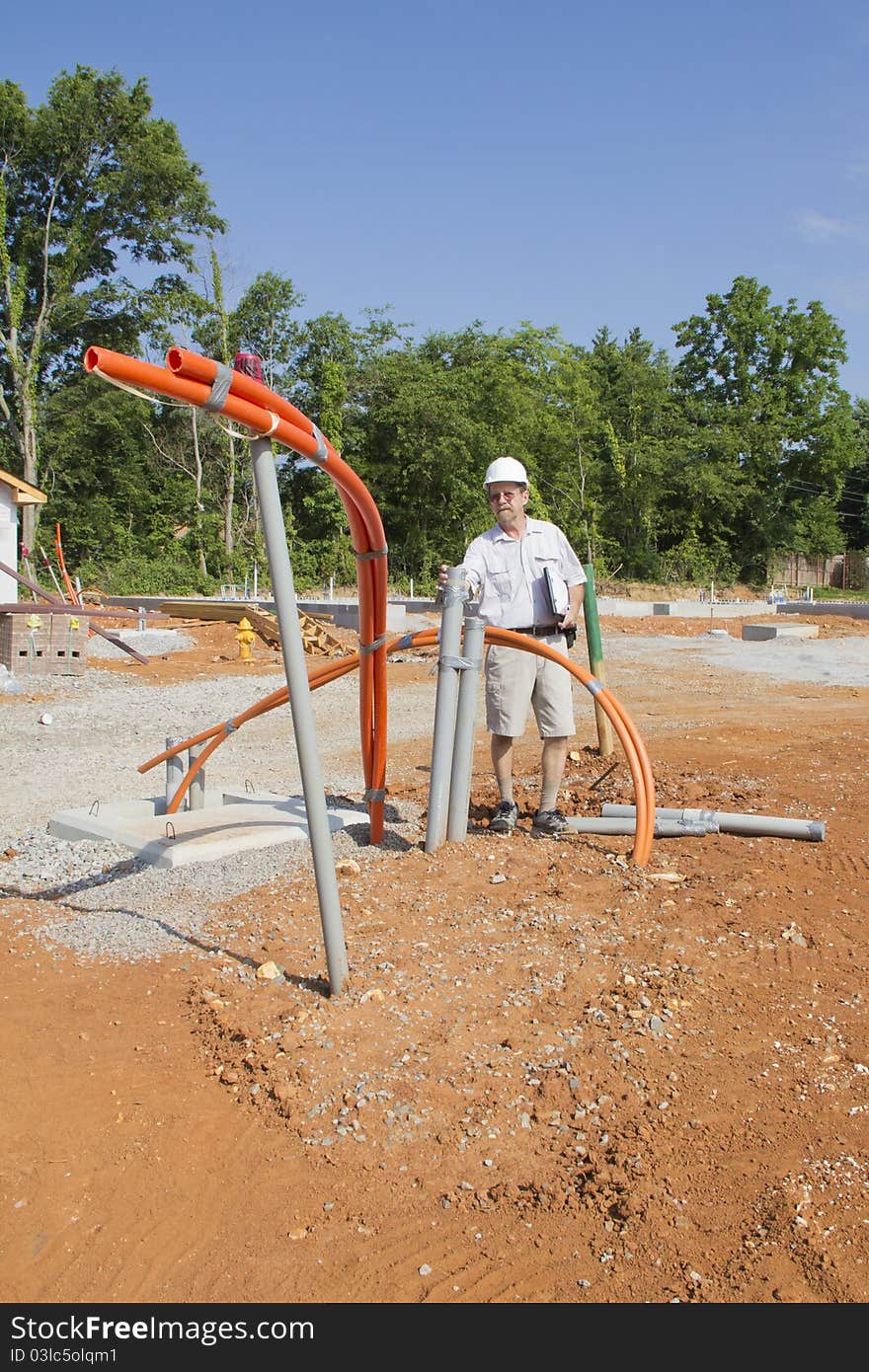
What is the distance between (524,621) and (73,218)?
32.8m

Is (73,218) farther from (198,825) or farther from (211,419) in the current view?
(198,825)

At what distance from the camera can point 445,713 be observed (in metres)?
4.89

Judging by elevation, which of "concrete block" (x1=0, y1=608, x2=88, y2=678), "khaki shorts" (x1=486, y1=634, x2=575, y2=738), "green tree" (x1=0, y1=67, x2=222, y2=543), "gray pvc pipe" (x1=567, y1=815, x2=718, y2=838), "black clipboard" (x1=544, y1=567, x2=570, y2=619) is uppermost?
"green tree" (x1=0, y1=67, x2=222, y2=543)

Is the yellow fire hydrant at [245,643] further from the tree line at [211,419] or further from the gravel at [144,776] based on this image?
the tree line at [211,419]

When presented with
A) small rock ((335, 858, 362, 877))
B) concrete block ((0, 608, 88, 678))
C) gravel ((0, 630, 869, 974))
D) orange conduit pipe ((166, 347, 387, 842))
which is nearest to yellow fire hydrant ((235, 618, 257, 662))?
gravel ((0, 630, 869, 974))

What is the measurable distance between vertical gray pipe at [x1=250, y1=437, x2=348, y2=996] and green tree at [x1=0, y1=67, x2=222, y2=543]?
2992 cm

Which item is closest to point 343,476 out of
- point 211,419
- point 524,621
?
point 524,621

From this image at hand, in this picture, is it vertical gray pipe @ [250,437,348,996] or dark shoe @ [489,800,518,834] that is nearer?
vertical gray pipe @ [250,437,348,996]

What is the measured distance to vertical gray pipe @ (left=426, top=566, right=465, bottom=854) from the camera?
4.87m

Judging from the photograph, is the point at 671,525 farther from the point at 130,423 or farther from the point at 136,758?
the point at 136,758

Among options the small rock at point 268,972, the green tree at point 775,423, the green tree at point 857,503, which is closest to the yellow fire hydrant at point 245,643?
the small rock at point 268,972

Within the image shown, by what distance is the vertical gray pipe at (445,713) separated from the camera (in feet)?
16.0

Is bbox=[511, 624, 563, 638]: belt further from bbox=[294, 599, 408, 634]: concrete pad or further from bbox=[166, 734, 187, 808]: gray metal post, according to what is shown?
bbox=[294, 599, 408, 634]: concrete pad

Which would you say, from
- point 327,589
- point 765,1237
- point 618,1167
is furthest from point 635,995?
point 327,589
